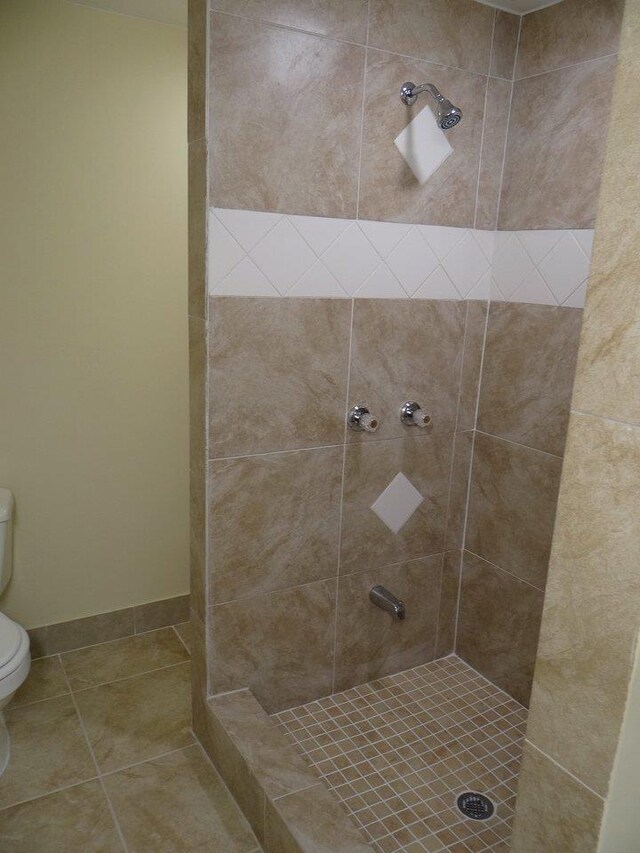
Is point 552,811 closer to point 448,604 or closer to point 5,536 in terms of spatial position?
point 448,604

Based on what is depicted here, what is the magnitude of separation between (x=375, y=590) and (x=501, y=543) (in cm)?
45

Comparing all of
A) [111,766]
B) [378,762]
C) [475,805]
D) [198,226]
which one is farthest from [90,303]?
[475,805]

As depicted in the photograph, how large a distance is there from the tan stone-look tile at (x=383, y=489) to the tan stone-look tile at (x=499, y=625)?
19cm

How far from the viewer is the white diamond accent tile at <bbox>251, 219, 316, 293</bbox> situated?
1724 millimetres

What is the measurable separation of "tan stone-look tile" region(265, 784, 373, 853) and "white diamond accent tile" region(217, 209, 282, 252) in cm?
136

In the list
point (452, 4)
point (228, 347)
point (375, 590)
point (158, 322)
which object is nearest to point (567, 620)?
point (228, 347)

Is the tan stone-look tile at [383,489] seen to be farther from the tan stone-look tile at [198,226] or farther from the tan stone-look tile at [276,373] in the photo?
A: the tan stone-look tile at [198,226]

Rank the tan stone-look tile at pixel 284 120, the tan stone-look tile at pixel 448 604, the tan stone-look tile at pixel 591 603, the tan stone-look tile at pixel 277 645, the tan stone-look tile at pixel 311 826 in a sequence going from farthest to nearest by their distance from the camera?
1. the tan stone-look tile at pixel 448 604
2. the tan stone-look tile at pixel 277 645
3. the tan stone-look tile at pixel 284 120
4. the tan stone-look tile at pixel 311 826
5. the tan stone-look tile at pixel 591 603

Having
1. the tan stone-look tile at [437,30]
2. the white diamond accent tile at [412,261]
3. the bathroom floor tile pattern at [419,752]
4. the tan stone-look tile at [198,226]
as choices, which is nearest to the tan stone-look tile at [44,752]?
the bathroom floor tile pattern at [419,752]

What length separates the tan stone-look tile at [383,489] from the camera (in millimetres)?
2043

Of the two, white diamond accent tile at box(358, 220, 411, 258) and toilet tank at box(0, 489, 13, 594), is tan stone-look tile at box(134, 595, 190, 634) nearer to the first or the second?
toilet tank at box(0, 489, 13, 594)

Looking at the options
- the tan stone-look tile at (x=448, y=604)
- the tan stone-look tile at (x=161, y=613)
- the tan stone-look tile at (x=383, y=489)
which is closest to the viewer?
the tan stone-look tile at (x=383, y=489)

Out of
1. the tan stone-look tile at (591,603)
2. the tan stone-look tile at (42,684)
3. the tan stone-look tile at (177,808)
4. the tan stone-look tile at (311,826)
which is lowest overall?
the tan stone-look tile at (177,808)

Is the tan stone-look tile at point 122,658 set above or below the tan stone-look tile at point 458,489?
below
